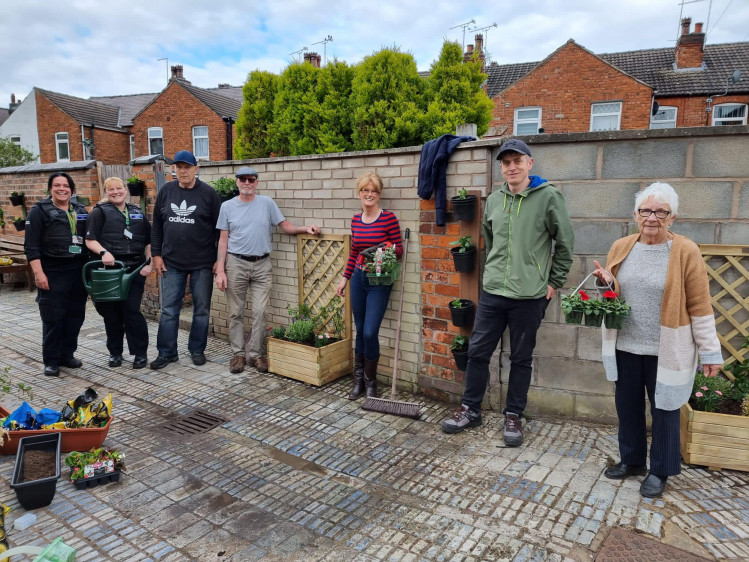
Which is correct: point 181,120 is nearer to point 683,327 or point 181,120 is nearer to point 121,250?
point 121,250

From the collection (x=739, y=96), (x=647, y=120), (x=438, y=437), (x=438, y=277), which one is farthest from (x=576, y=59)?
(x=438, y=437)

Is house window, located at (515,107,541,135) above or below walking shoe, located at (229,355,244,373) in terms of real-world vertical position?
above


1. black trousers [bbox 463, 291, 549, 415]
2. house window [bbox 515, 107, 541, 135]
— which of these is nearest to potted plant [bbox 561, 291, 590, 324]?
black trousers [bbox 463, 291, 549, 415]

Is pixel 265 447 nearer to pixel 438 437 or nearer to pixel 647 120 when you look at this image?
pixel 438 437

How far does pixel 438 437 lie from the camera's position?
3750 millimetres

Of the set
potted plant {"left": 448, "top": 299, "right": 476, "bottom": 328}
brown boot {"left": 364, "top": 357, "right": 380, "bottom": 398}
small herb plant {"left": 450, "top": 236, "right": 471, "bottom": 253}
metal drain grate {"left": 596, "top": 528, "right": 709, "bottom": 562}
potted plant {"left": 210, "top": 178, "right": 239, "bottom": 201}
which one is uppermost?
potted plant {"left": 210, "top": 178, "right": 239, "bottom": 201}

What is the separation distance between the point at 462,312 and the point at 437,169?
117 cm

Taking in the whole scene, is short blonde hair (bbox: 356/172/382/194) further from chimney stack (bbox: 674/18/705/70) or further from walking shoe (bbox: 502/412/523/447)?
chimney stack (bbox: 674/18/705/70)

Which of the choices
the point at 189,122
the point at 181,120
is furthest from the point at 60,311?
the point at 181,120

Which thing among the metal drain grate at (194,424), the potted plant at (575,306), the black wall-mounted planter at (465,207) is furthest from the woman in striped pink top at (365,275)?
the potted plant at (575,306)

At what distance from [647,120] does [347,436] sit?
17.6m

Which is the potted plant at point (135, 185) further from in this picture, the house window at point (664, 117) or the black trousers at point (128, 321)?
the house window at point (664, 117)

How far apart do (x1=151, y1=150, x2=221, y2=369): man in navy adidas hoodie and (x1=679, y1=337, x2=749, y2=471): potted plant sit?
442 cm

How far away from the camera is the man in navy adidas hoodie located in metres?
5.14
